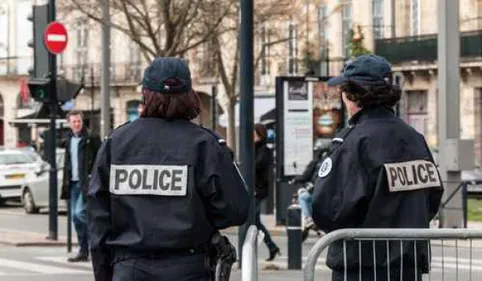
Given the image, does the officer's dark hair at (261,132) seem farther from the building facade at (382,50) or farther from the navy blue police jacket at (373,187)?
the building facade at (382,50)

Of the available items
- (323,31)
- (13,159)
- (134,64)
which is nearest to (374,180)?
(13,159)

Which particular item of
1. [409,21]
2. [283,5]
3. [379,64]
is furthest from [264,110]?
[379,64]

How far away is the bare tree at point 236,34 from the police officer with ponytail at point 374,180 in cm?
2280

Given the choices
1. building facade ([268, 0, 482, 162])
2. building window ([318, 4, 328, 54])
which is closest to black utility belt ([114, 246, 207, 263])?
building facade ([268, 0, 482, 162])

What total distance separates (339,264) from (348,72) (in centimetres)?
94

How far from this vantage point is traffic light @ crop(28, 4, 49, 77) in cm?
2045

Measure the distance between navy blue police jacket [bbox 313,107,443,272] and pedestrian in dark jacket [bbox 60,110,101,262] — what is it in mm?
9614

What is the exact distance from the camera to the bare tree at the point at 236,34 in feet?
110

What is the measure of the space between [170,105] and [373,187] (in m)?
1.04

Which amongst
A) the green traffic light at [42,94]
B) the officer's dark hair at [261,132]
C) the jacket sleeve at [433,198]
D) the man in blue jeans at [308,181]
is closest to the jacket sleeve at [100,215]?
the jacket sleeve at [433,198]

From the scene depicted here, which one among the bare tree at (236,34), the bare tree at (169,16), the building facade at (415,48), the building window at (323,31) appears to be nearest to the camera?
the bare tree at (169,16)

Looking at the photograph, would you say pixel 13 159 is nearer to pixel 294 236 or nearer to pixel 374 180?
pixel 294 236

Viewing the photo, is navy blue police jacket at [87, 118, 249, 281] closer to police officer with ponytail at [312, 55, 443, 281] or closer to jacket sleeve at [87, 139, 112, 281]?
jacket sleeve at [87, 139, 112, 281]

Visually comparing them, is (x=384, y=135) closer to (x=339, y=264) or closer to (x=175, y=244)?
(x=339, y=264)
